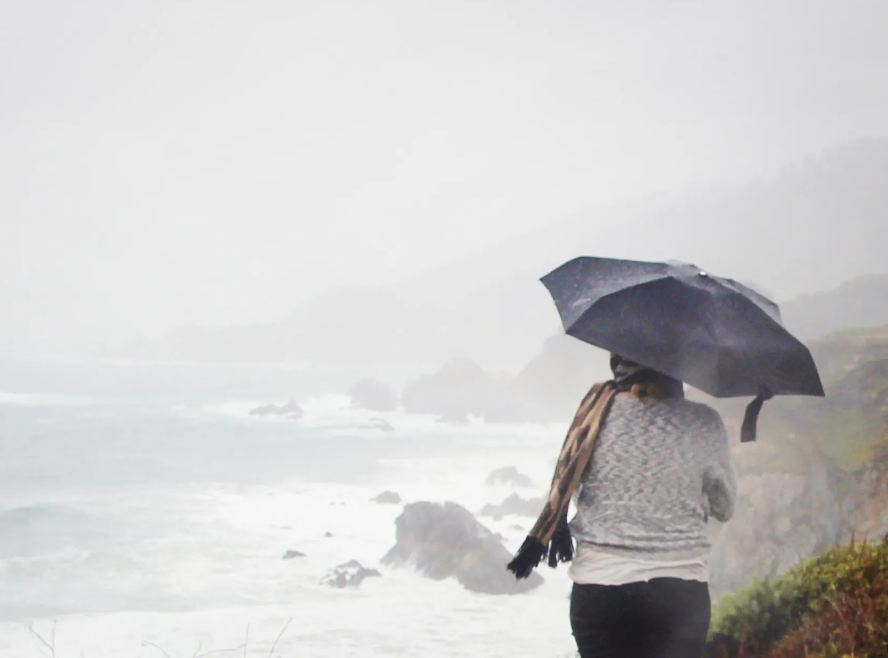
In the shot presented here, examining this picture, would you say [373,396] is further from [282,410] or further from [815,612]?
[815,612]

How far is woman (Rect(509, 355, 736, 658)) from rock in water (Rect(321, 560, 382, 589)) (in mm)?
15017

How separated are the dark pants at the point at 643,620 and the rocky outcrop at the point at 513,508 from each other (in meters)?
20.0

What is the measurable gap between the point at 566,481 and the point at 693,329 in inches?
21.4

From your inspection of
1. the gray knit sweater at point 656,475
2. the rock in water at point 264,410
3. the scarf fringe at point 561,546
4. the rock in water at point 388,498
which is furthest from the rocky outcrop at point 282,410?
the gray knit sweater at point 656,475

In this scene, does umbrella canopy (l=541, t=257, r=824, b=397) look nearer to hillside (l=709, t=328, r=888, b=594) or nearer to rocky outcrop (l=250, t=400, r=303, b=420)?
hillside (l=709, t=328, r=888, b=594)

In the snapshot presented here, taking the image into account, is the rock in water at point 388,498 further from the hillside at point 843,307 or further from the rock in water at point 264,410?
the rock in water at point 264,410

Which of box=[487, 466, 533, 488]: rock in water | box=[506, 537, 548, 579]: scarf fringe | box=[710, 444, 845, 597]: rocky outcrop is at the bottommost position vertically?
box=[487, 466, 533, 488]: rock in water

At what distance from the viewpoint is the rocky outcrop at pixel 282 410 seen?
144 ft

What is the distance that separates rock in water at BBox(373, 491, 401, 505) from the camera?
80.7ft

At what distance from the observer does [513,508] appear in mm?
21844

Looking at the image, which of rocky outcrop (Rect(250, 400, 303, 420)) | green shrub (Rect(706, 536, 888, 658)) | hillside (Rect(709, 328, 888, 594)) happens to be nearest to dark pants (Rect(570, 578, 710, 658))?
green shrub (Rect(706, 536, 888, 658))

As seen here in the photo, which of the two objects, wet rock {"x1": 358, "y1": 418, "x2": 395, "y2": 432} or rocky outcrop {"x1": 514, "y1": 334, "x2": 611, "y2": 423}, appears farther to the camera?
wet rock {"x1": 358, "y1": 418, "x2": 395, "y2": 432}

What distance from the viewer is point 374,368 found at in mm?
53062

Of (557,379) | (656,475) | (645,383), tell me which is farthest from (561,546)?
(557,379)
